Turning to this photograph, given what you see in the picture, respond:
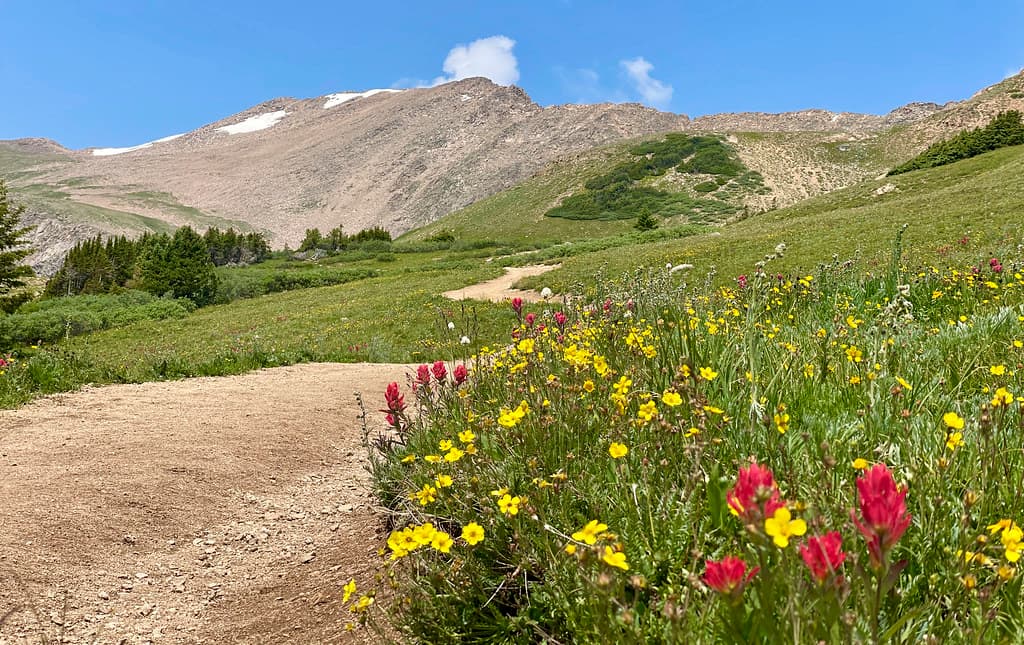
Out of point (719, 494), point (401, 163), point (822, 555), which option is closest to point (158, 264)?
point (719, 494)

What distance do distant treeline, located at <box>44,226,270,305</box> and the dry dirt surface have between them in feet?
120

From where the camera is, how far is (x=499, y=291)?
22.4m

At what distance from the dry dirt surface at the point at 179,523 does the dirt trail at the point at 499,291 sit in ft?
42.1

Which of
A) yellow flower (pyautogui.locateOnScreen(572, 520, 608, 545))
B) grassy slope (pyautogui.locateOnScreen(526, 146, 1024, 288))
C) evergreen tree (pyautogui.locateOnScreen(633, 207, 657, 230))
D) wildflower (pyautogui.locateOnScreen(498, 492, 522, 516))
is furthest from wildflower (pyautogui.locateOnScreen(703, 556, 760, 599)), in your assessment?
evergreen tree (pyautogui.locateOnScreen(633, 207, 657, 230))

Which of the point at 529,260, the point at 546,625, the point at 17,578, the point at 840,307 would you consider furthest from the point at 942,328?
the point at 529,260

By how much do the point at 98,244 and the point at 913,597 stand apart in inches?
3093

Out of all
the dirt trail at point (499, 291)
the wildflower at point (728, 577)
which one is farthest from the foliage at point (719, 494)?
the dirt trail at point (499, 291)

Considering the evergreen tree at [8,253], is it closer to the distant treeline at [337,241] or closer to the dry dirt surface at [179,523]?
the dry dirt surface at [179,523]

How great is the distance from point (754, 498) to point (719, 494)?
1.13 metres

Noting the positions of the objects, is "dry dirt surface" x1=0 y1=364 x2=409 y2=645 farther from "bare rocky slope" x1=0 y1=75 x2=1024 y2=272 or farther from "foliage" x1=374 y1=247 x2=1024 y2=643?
"bare rocky slope" x1=0 y1=75 x2=1024 y2=272

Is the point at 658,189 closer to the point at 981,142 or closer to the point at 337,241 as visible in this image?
the point at 981,142

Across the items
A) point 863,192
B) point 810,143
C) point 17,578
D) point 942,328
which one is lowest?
point 17,578

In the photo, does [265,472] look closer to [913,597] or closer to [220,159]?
[913,597]

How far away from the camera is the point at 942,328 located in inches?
178
